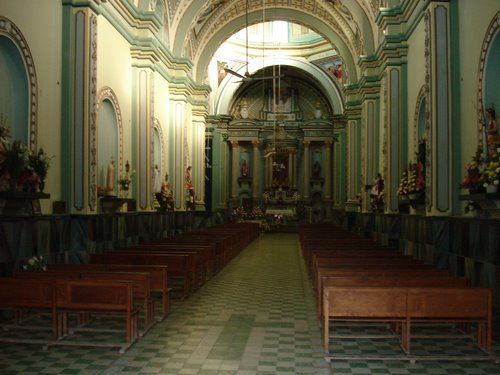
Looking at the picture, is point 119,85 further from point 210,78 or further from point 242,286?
point 210,78

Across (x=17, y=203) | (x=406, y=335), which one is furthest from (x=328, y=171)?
(x=406, y=335)

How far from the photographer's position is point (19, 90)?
9.84 meters

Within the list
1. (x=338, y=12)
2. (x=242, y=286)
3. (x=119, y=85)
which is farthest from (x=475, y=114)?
(x=338, y=12)

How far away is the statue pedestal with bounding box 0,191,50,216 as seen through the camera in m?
8.11

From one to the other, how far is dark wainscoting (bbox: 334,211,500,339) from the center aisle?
238cm

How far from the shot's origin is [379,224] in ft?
54.2

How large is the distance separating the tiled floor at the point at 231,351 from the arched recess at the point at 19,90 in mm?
4257

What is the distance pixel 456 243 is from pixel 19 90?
7.98 m

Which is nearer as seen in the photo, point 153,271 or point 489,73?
point 153,271

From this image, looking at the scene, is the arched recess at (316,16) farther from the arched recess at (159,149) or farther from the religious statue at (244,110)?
the religious statue at (244,110)

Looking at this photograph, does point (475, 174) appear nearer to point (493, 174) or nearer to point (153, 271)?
point (493, 174)

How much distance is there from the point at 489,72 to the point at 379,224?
8.05 meters

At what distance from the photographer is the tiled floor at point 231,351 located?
514 cm

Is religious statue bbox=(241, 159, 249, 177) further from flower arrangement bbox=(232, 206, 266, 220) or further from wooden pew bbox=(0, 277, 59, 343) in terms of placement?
wooden pew bbox=(0, 277, 59, 343)
